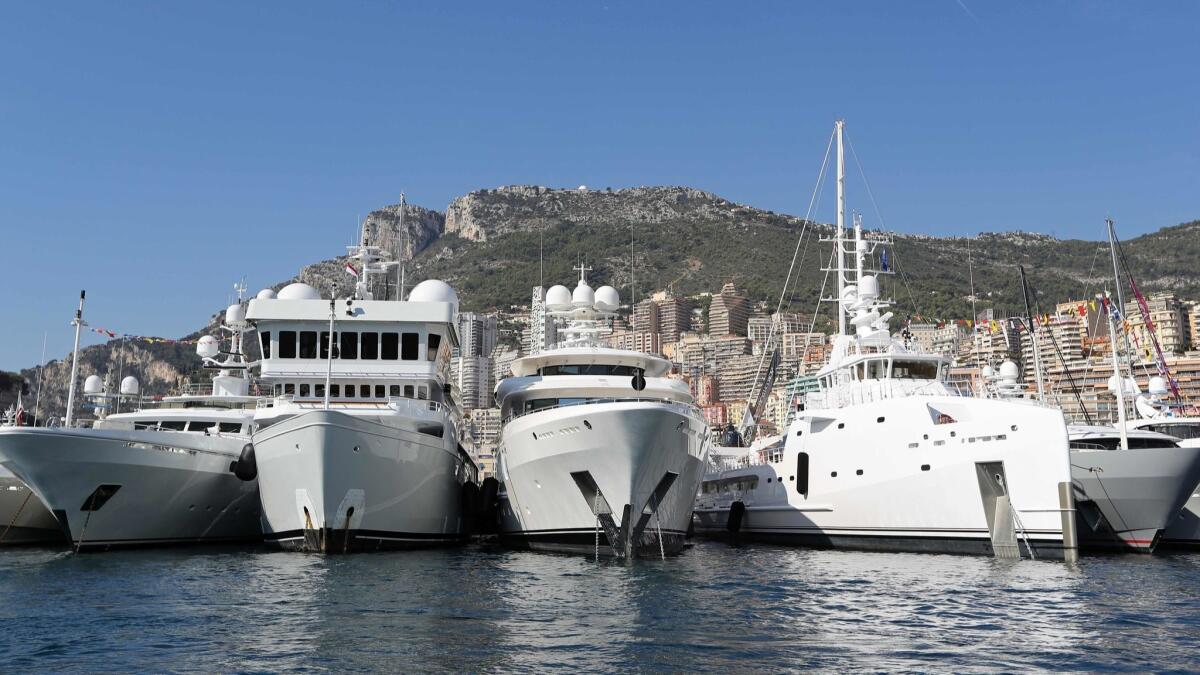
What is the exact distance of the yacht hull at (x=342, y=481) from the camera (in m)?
24.2

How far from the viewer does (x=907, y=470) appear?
28.0 m

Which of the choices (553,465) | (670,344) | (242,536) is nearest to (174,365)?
(670,344)

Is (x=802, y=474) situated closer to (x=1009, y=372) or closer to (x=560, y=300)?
(x=560, y=300)

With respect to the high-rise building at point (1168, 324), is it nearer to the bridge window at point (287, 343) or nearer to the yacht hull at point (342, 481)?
the bridge window at point (287, 343)

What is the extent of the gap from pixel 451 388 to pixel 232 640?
1998 cm

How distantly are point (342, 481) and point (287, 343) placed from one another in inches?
302

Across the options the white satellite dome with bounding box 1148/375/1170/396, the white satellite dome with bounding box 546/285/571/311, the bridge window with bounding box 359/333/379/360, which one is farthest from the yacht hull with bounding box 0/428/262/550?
the white satellite dome with bounding box 1148/375/1170/396

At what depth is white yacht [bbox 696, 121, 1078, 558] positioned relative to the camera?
25.7 meters

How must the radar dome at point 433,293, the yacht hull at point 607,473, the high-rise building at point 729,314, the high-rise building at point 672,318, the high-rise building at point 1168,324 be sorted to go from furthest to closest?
the high-rise building at point 672,318, the high-rise building at point 729,314, the high-rise building at point 1168,324, the radar dome at point 433,293, the yacht hull at point 607,473

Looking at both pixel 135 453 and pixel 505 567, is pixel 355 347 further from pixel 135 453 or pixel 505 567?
pixel 505 567

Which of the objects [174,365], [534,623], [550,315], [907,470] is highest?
[174,365]

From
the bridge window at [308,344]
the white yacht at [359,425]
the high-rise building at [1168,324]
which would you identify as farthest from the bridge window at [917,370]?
the high-rise building at [1168,324]

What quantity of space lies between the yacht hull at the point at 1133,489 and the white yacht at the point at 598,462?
1091 centimetres

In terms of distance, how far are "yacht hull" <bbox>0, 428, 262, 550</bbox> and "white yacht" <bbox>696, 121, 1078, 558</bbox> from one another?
1773 cm
